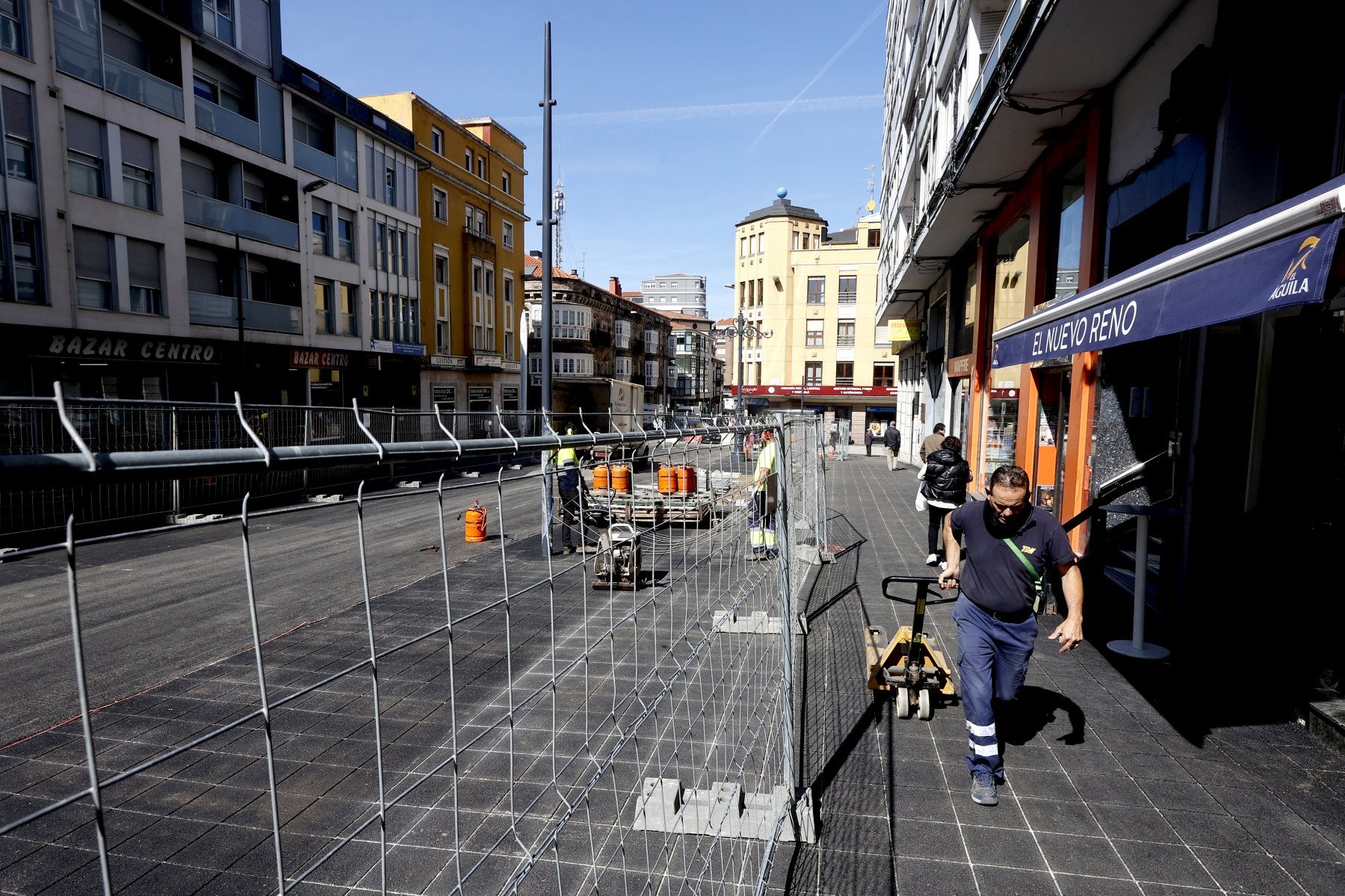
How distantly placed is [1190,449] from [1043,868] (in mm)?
4379

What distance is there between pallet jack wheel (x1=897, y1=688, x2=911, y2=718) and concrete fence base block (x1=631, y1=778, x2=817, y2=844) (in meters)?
1.63

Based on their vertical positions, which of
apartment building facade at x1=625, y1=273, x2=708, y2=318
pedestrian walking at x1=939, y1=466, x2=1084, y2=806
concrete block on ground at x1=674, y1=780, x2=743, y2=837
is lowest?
concrete block on ground at x1=674, y1=780, x2=743, y2=837

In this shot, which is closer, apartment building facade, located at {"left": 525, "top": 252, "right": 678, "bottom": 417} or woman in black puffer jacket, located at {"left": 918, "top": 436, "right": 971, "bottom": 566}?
woman in black puffer jacket, located at {"left": 918, "top": 436, "right": 971, "bottom": 566}

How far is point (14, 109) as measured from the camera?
16.8 m

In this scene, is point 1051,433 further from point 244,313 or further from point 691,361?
point 691,361

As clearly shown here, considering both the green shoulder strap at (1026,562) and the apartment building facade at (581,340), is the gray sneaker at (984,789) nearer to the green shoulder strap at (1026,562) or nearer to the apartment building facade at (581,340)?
the green shoulder strap at (1026,562)

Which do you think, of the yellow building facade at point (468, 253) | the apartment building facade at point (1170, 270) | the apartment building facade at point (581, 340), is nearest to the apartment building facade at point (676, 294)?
the apartment building facade at point (581, 340)

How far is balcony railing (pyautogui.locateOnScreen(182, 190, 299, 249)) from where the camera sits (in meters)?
22.1

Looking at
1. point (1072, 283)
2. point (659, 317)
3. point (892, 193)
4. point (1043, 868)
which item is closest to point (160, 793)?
point (1043, 868)

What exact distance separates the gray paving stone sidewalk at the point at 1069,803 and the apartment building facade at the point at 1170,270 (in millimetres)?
1242

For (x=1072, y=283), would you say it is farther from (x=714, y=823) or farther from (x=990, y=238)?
(x=714, y=823)

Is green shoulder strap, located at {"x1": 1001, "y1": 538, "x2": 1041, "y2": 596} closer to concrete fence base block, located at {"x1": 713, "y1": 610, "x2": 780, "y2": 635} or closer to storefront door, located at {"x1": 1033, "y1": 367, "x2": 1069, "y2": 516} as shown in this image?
concrete fence base block, located at {"x1": 713, "y1": 610, "x2": 780, "y2": 635}

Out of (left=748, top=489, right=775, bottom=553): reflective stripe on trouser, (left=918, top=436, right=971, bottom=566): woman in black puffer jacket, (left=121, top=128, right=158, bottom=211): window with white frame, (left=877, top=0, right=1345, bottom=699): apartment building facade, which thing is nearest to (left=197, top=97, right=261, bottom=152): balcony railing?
(left=121, top=128, right=158, bottom=211): window with white frame

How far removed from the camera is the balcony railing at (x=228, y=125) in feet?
72.4
